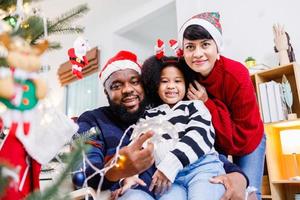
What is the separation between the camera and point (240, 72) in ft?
4.20

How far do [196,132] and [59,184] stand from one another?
711 mm

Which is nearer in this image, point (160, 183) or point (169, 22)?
point (160, 183)

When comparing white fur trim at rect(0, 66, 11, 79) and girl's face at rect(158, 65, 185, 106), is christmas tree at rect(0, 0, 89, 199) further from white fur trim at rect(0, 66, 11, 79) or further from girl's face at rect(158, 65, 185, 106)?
girl's face at rect(158, 65, 185, 106)

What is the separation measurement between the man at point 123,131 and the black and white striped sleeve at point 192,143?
7cm

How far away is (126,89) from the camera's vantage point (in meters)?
1.27

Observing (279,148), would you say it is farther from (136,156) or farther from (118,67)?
(136,156)

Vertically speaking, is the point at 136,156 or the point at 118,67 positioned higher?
the point at 118,67

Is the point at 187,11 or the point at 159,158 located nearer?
the point at 159,158

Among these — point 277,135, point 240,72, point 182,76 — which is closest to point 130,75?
point 182,76

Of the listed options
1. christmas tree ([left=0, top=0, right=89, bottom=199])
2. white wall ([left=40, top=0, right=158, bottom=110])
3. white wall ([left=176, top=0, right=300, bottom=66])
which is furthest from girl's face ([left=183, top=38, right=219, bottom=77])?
white wall ([left=40, top=0, right=158, bottom=110])

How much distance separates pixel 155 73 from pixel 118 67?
17 centimetres

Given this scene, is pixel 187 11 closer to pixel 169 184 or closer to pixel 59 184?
pixel 169 184

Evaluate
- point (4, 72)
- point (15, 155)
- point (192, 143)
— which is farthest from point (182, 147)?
point (4, 72)

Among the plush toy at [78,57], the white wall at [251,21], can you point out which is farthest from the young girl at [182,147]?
the white wall at [251,21]
